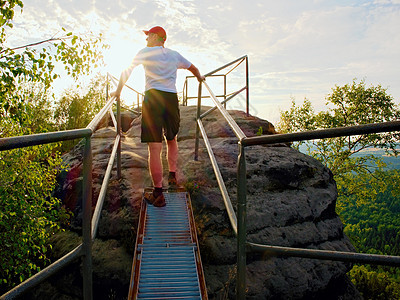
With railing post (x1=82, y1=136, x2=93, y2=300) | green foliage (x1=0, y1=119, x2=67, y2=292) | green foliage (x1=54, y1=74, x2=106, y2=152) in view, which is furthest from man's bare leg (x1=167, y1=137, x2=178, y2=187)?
green foliage (x1=54, y1=74, x2=106, y2=152)

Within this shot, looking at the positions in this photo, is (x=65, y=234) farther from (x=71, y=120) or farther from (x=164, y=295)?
(x=71, y=120)

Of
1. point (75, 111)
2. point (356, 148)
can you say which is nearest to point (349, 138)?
point (356, 148)

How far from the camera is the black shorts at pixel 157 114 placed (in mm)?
3312

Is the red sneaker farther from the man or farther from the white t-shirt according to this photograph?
the white t-shirt

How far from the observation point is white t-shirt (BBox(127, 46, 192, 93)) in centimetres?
334

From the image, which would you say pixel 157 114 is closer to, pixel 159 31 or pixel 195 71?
pixel 195 71

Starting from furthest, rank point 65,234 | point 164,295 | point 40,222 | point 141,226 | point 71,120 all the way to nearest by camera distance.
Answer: point 71,120, point 40,222, point 65,234, point 141,226, point 164,295

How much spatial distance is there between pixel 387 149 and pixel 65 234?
22892 mm

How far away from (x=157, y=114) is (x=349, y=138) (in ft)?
78.9

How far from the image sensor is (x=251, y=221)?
344 centimetres

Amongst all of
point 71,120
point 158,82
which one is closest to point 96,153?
point 158,82

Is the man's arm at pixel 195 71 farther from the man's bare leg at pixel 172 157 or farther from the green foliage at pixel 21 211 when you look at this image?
the green foliage at pixel 21 211

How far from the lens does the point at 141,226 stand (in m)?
2.88

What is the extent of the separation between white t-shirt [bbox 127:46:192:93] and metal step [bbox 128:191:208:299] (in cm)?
127
